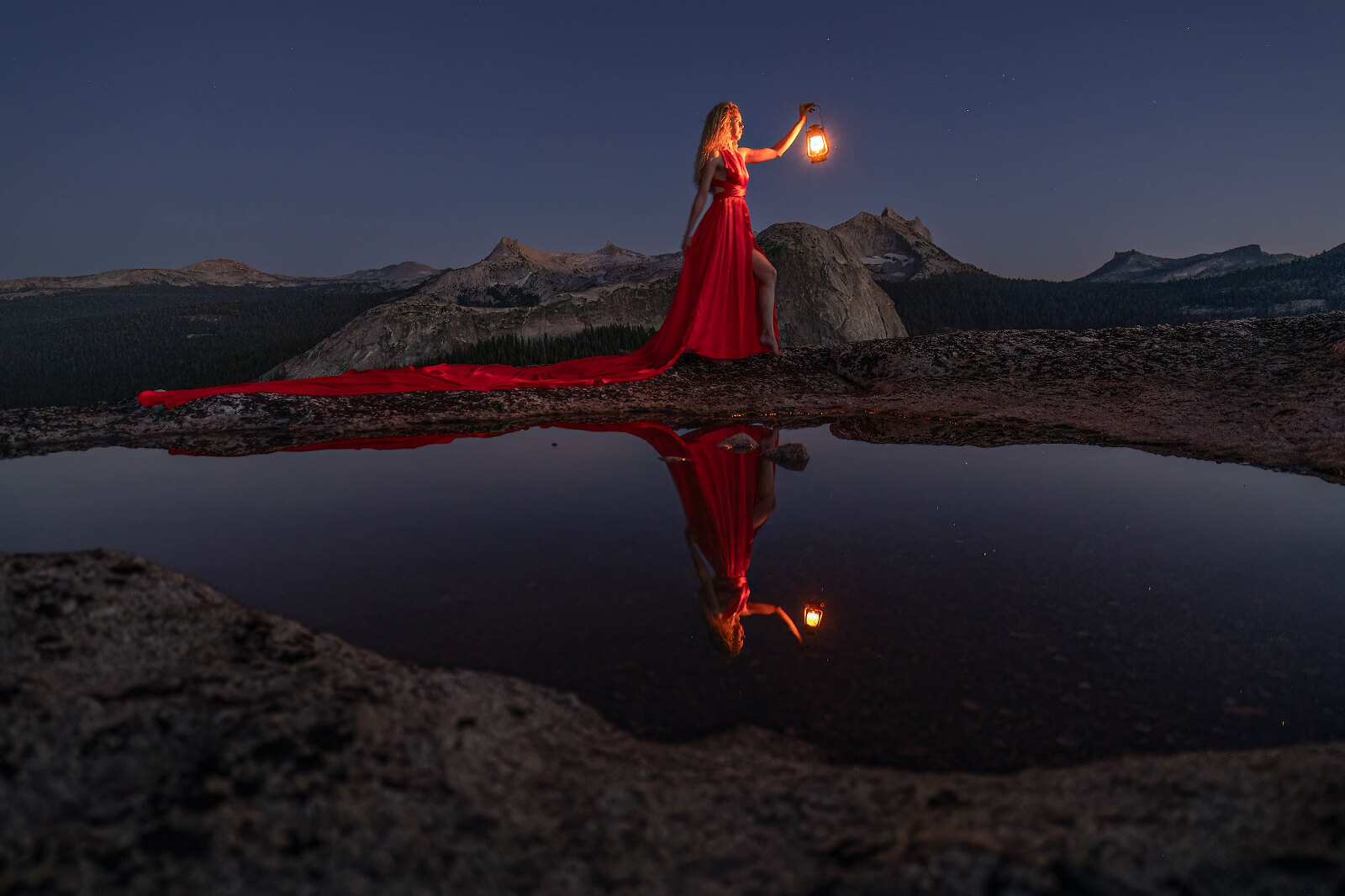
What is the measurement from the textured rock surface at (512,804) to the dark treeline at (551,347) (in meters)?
11.6

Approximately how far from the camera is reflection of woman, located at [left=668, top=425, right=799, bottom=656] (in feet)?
7.45

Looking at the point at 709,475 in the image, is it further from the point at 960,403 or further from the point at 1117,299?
the point at 1117,299

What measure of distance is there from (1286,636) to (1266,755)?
918 mm

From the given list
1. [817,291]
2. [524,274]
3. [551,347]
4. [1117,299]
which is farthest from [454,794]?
[1117,299]

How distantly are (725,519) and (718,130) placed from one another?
244 inches

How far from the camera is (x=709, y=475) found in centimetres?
405

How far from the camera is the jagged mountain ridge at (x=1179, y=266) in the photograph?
2024 inches

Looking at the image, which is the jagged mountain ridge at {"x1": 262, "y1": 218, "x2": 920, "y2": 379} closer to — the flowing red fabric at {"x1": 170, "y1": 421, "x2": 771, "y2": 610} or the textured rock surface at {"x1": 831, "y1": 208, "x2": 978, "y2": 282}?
the flowing red fabric at {"x1": 170, "y1": 421, "x2": 771, "y2": 610}

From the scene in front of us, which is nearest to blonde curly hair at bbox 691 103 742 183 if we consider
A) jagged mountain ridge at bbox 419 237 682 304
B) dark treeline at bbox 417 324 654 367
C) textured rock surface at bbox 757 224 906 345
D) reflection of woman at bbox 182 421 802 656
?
reflection of woman at bbox 182 421 802 656

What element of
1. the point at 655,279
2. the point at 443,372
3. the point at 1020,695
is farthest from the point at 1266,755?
the point at 655,279

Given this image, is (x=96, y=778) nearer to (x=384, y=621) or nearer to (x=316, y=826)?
(x=316, y=826)

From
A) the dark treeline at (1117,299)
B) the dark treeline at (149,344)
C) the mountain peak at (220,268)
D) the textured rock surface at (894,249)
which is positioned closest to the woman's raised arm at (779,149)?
the dark treeline at (149,344)

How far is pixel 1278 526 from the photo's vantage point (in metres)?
3.02

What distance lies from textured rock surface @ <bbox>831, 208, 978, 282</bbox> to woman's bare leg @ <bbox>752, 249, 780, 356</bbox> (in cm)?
3574
